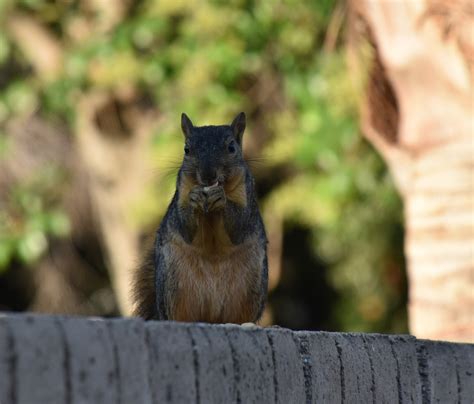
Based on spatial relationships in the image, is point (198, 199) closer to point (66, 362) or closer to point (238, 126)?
point (238, 126)

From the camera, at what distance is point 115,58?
27.0 feet

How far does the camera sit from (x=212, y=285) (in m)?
3.46

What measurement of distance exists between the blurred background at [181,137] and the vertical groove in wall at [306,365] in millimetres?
4089

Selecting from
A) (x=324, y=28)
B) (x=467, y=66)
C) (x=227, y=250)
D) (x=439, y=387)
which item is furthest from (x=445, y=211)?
(x=324, y=28)

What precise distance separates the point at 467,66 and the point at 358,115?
84.8 inches

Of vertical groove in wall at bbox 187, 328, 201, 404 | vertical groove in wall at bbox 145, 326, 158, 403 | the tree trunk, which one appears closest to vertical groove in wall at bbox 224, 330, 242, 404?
vertical groove in wall at bbox 187, 328, 201, 404

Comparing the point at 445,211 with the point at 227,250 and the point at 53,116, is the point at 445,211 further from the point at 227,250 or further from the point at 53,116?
the point at 53,116

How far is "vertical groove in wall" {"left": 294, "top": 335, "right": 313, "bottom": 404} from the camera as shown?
254 cm

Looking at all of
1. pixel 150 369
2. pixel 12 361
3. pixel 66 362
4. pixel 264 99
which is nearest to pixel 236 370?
pixel 150 369

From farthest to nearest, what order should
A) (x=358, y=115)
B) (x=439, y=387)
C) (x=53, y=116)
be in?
(x=53, y=116)
(x=358, y=115)
(x=439, y=387)

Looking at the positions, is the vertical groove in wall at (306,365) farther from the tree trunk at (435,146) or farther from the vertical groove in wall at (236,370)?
the tree trunk at (435,146)

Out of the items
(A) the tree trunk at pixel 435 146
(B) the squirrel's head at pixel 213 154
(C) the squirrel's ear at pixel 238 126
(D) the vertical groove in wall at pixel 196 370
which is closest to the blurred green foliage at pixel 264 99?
(A) the tree trunk at pixel 435 146

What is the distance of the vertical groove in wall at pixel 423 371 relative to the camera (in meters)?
2.94

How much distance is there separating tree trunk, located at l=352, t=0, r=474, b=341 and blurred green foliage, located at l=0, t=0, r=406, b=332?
60.1 inches
